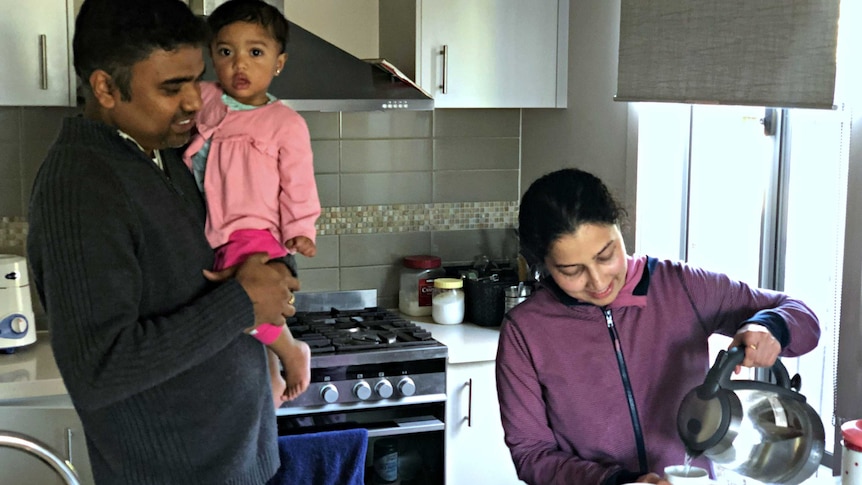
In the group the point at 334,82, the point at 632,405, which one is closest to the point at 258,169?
the point at 632,405

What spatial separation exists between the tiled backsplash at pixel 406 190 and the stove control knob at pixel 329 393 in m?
0.69

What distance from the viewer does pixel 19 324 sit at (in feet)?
10.1

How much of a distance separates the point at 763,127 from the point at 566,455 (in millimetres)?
1148

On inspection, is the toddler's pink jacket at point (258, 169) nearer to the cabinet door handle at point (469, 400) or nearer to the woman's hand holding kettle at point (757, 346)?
the woman's hand holding kettle at point (757, 346)

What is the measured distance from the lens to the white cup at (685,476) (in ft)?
5.31

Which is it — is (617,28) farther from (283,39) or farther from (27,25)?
(27,25)

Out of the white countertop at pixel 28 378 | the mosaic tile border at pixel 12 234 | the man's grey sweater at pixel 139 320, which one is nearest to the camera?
the man's grey sweater at pixel 139 320

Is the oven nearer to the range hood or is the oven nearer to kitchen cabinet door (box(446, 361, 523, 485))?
kitchen cabinet door (box(446, 361, 523, 485))

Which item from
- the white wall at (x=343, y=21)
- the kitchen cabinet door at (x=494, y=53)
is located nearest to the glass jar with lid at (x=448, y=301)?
the kitchen cabinet door at (x=494, y=53)

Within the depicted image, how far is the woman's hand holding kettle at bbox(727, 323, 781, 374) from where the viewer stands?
1793mm

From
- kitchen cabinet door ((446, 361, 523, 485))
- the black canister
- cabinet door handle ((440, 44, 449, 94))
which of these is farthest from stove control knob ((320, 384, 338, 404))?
cabinet door handle ((440, 44, 449, 94))

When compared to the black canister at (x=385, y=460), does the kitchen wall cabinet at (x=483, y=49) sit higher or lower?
higher

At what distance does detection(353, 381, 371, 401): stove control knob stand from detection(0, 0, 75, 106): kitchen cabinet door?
1.20m

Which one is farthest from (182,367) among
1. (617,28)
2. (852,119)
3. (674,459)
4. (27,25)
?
(617,28)
